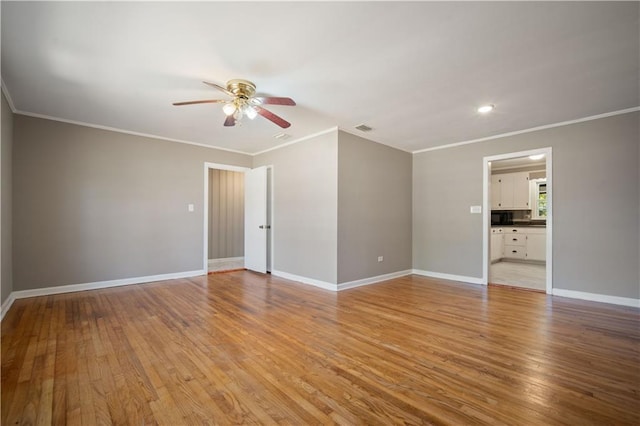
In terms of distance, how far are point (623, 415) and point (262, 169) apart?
553 cm

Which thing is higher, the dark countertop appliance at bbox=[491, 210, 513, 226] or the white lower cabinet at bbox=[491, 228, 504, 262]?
the dark countertop appliance at bbox=[491, 210, 513, 226]

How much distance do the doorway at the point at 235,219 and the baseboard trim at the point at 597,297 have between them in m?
4.87

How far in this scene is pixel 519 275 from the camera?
5.80 meters

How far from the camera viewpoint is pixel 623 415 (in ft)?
5.50

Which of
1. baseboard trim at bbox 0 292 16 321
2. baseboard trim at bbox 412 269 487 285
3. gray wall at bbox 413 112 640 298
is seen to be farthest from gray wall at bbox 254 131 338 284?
baseboard trim at bbox 0 292 16 321

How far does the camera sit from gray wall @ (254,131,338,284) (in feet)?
15.0

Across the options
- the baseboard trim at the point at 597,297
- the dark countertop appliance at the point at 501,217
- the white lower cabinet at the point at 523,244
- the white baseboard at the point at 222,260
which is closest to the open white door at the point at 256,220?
the white baseboard at the point at 222,260

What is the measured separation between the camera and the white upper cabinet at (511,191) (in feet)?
24.1

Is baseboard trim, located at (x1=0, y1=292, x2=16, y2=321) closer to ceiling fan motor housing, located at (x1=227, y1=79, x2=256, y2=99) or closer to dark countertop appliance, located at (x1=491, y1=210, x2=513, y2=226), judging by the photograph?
ceiling fan motor housing, located at (x1=227, y1=79, x2=256, y2=99)

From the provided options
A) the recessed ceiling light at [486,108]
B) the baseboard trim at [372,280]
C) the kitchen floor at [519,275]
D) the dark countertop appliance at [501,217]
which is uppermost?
the recessed ceiling light at [486,108]

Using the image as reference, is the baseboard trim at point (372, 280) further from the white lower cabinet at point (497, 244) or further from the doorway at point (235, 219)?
the white lower cabinet at point (497, 244)

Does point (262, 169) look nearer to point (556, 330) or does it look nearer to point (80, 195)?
point (80, 195)

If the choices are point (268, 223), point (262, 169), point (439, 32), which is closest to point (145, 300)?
point (268, 223)

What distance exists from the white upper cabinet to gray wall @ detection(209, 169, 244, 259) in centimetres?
693
